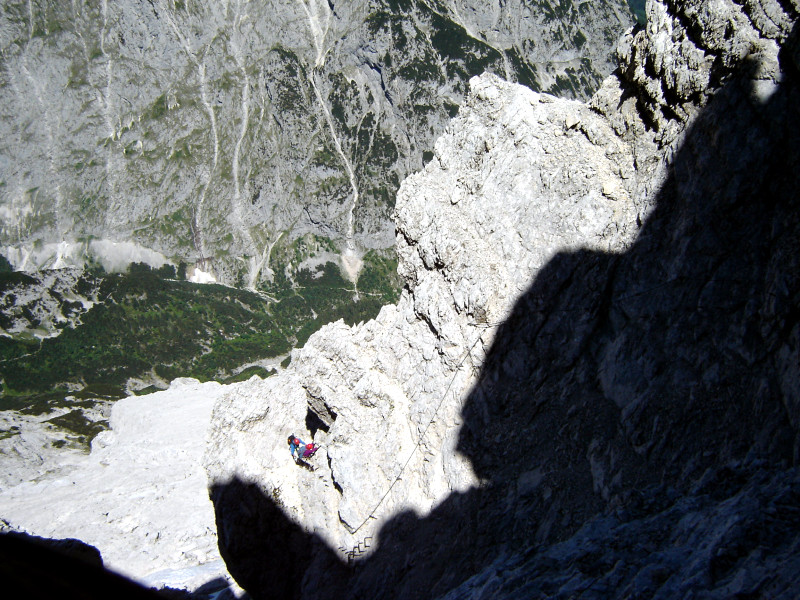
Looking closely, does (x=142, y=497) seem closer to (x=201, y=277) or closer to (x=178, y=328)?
(x=178, y=328)

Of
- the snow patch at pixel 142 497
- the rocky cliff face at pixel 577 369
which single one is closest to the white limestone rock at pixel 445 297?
the rocky cliff face at pixel 577 369

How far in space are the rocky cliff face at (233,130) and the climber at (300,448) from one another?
147631mm

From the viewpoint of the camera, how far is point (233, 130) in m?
173

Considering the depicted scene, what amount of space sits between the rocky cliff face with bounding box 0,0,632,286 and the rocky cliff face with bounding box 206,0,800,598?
14913 centimetres

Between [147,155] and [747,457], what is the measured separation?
188485mm

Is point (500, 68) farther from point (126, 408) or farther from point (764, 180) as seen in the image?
point (764, 180)

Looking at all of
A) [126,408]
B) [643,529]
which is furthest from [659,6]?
[126,408]

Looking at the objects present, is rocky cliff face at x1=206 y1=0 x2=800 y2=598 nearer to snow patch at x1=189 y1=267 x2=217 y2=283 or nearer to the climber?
the climber

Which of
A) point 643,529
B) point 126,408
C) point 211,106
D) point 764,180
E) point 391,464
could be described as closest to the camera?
point 643,529

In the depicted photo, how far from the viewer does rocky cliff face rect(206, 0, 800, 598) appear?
11234 millimetres

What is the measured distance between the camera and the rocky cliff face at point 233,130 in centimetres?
16988

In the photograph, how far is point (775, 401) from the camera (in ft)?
36.8

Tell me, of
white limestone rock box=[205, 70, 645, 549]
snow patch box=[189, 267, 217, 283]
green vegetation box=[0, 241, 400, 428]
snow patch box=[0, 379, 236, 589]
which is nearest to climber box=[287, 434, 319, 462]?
white limestone rock box=[205, 70, 645, 549]

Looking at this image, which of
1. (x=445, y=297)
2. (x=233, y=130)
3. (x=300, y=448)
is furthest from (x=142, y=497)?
(x=233, y=130)
